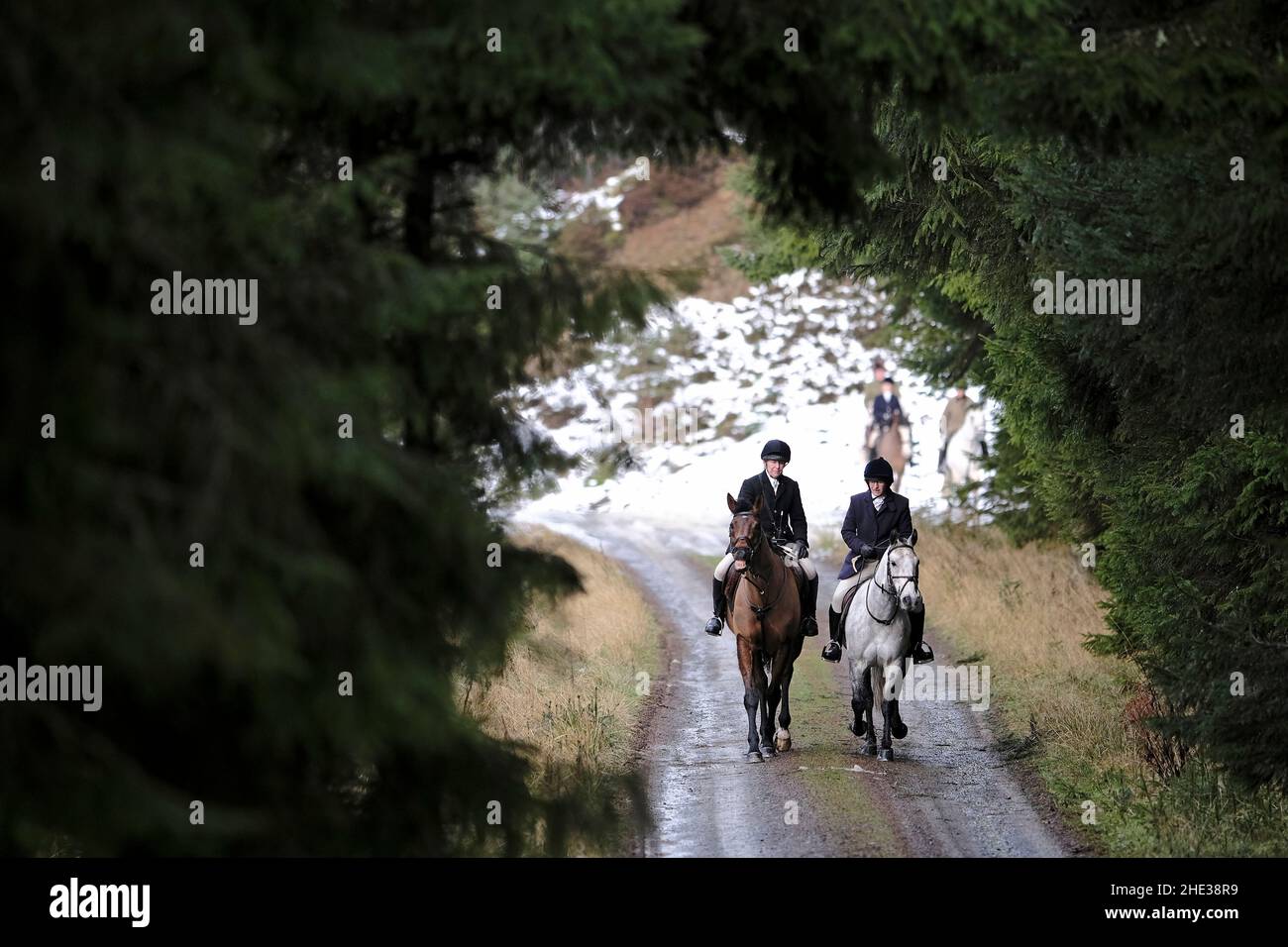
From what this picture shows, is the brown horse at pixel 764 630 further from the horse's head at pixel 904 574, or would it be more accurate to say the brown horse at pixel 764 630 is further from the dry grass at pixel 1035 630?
the dry grass at pixel 1035 630

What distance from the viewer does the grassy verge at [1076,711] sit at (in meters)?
9.61

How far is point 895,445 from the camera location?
95.2 ft

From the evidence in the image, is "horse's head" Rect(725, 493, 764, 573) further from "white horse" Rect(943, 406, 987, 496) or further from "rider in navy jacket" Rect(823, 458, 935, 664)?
"white horse" Rect(943, 406, 987, 496)

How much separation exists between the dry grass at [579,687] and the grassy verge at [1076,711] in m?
3.80

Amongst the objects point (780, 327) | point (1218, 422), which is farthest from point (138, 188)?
point (780, 327)

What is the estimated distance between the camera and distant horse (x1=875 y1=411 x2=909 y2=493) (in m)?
28.8

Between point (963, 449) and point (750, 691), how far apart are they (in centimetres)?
1539

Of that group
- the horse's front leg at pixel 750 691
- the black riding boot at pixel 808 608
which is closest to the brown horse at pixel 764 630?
the horse's front leg at pixel 750 691

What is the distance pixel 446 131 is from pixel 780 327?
125 ft

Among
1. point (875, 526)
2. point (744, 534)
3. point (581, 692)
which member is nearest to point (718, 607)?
point (744, 534)

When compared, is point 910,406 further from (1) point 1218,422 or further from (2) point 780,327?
(1) point 1218,422

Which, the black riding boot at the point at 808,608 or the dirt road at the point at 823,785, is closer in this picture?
the dirt road at the point at 823,785

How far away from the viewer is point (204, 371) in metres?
4.11

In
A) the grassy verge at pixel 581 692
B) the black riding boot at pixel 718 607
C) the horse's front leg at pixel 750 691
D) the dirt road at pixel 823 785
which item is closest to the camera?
the grassy verge at pixel 581 692
